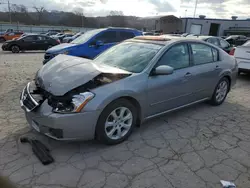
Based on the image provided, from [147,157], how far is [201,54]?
8.27ft

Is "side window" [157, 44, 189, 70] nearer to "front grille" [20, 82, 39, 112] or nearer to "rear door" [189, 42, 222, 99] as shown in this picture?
"rear door" [189, 42, 222, 99]

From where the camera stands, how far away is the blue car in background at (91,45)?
7.36 metres

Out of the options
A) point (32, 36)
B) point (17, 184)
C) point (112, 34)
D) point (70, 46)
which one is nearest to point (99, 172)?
point (17, 184)

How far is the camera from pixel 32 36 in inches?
647

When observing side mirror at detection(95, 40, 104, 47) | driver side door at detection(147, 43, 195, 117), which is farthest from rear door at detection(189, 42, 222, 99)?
side mirror at detection(95, 40, 104, 47)

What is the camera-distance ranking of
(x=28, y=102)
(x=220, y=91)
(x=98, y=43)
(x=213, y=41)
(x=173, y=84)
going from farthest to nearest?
1. (x=213, y=41)
2. (x=98, y=43)
3. (x=220, y=91)
4. (x=173, y=84)
5. (x=28, y=102)

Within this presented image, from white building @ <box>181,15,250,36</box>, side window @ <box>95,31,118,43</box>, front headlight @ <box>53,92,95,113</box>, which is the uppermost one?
white building @ <box>181,15,250,36</box>

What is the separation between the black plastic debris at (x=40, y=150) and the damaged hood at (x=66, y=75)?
80 cm

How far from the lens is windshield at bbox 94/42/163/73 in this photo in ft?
11.3

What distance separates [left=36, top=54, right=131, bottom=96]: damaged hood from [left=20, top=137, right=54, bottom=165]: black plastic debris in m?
0.80

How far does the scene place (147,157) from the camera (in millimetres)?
2926

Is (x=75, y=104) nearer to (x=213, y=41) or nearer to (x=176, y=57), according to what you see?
(x=176, y=57)

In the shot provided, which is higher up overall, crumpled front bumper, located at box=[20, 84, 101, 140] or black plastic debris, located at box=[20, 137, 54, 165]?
crumpled front bumper, located at box=[20, 84, 101, 140]

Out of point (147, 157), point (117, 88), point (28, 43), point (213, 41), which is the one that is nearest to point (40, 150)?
point (117, 88)
